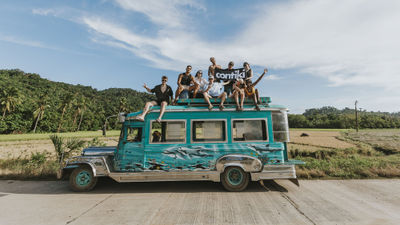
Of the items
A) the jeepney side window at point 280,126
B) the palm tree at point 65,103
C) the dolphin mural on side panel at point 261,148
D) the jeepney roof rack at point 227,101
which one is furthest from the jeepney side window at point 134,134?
the palm tree at point 65,103

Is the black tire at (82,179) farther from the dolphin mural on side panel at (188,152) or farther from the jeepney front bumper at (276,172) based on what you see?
the jeepney front bumper at (276,172)

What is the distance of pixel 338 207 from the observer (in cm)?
475

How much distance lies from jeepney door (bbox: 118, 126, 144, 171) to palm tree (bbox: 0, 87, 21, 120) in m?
63.0

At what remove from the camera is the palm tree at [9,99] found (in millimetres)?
48531

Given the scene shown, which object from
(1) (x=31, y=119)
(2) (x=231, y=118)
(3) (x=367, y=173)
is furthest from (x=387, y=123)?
(1) (x=31, y=119)

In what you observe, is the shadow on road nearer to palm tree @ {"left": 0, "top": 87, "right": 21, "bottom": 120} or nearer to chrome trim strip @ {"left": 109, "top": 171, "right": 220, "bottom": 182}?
chrome trim strip @ {"left": 109, "top": 171, "right": 220, "bottom": 182}

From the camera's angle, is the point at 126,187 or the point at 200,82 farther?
the point at 200,82

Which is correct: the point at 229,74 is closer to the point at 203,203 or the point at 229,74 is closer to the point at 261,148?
the point at 261,148

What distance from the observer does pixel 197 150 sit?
601cm

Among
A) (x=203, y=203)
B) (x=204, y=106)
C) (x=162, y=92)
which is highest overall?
(x=162, y=92)

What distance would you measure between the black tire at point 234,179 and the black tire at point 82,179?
4.21 metres

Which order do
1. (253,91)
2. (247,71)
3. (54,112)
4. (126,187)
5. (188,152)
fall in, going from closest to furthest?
1. (188,152)
2. (253,91)
3. (126,187)
4. (247,71)
5. (54,112)

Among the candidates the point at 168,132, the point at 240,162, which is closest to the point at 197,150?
the point at 168,132

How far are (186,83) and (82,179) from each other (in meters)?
4.71
